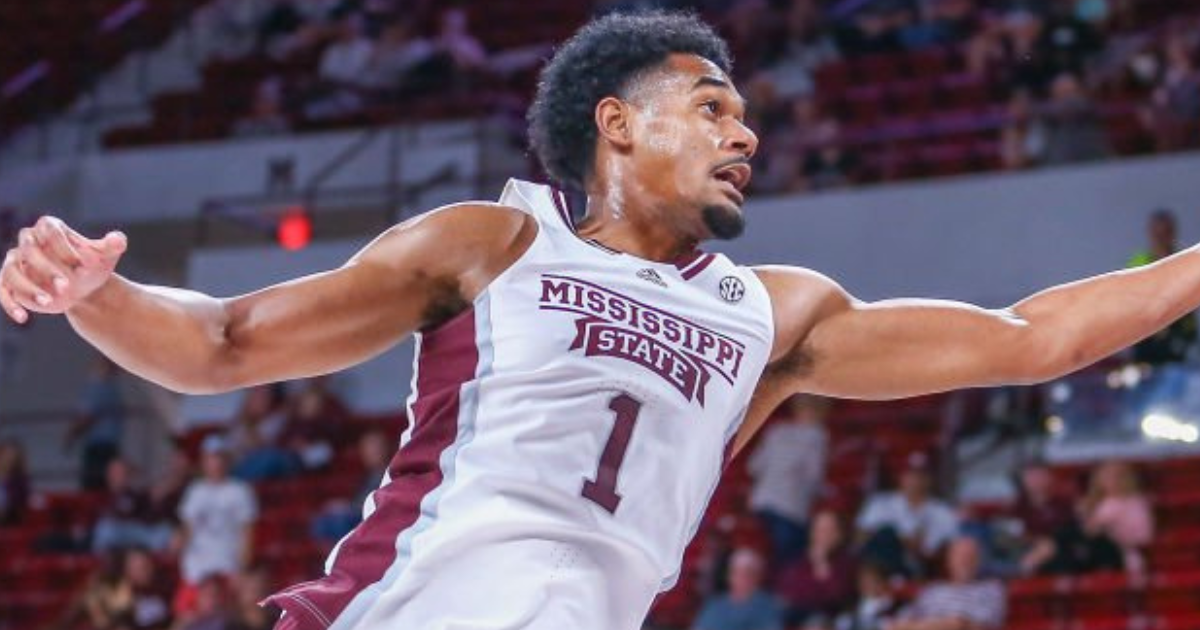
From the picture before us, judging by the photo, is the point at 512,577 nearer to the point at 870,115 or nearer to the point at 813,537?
the point at 813,537

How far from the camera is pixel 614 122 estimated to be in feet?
14.8

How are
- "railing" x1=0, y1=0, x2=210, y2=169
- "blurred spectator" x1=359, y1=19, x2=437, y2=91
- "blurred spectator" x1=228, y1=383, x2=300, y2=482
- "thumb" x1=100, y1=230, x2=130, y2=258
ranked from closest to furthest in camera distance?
"thumb" x1=100, y1=230, x2=130, y2=258, "blurred spectator" x1=228, y1=383, x2=300, y2=482, "blurred spectator" x1=359, y1=19, x2=437, y2=91, "railing" x1=0, y1=0, x2=210, y2=169

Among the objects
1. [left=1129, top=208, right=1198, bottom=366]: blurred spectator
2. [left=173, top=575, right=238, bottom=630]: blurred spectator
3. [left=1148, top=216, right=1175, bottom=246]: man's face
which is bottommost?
[left=173, top=575, right=238, bottom=630]: blurred spectator

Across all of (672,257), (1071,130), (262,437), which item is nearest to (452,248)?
(672,257)

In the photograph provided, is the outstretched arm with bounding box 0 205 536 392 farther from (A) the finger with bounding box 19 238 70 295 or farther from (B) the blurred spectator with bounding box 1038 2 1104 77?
(B) the blurred spectator with bounding box 1038 2 1104 77

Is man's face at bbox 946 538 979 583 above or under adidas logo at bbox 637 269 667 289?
above

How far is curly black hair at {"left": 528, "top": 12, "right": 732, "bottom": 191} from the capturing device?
455 cm

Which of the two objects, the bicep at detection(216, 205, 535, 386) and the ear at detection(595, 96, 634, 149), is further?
the ear at detection(595, 96, 634, 149)

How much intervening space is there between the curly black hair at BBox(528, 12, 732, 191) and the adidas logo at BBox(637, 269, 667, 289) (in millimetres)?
400

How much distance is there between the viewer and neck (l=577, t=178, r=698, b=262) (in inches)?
173

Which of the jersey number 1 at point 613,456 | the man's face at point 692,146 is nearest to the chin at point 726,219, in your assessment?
the man's face at point 692,146

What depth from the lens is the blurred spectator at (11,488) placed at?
1549 centimetres

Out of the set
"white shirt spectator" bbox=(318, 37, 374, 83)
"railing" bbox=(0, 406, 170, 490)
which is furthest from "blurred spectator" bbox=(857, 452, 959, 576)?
"white shirt spectator" bbox=(318, 37, 374, 83)

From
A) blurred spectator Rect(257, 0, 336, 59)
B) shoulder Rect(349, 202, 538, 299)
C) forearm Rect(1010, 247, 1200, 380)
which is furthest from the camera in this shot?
blurred spectator Rect(257, 0, 336, 59)
